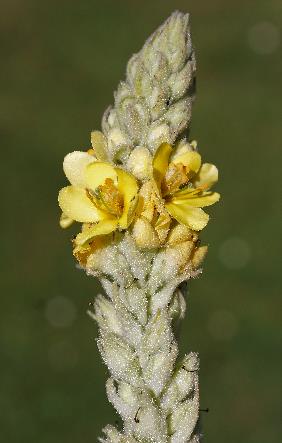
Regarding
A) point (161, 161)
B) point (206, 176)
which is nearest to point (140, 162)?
point (161, 161)

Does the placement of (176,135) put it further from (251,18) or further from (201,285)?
(251,18)

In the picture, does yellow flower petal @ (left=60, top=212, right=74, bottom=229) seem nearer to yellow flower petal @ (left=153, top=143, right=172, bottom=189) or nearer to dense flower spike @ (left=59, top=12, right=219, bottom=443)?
dense flower spike @ (left=59, top=12, right=219, bottom=443)

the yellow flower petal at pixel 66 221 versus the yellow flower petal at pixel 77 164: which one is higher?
the yellow flower petal at pixel 77 164

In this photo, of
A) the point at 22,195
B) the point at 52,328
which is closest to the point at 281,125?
the point at 22,195

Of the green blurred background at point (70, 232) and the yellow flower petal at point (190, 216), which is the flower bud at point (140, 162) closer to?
the yellow flower petal at point (190, 216)

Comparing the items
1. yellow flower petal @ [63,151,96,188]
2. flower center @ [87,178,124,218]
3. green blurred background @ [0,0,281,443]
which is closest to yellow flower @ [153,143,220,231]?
flower center @ [87,178,124,218]

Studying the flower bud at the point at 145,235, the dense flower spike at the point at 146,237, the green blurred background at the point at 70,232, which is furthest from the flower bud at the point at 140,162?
the green blurred background at the point at 70,232
